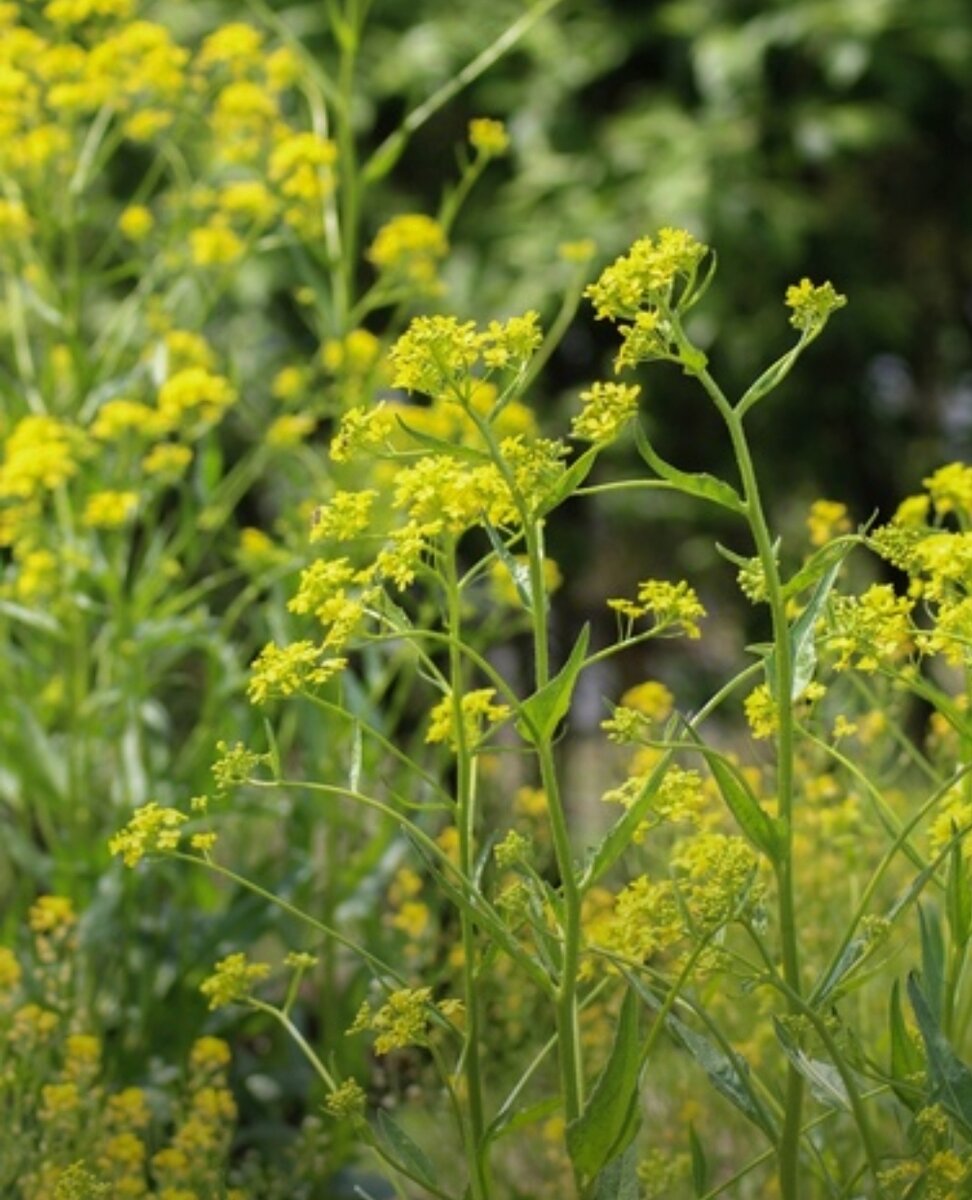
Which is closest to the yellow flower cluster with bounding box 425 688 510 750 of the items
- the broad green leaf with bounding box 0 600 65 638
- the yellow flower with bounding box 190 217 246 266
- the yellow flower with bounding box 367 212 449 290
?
the broad green leaf with bounding box 0 600 65 638

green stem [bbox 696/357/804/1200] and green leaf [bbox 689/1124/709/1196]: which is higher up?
green stem [bbox 696/357/804/1200]

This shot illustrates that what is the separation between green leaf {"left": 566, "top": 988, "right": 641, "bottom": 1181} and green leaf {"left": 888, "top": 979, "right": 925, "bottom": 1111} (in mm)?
179

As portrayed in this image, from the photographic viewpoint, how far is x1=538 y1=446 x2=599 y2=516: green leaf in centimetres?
149

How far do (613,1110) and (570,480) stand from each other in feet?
1.33

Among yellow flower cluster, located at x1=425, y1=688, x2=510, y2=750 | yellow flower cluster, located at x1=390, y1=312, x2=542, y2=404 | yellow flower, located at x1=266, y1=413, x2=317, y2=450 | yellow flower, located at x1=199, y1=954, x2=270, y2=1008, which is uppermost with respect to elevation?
yellow flower, located at x1=266, y1=413, x2=317, y2=450

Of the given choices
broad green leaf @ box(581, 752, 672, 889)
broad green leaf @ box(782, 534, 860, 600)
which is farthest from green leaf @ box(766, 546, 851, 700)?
broad green leaf @ box(581, 752, 672, 889)

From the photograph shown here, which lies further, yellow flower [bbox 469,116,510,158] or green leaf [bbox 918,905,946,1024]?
yellow flower [bbox 469,116,510,158]

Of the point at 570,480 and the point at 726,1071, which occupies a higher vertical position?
the point at 570,480

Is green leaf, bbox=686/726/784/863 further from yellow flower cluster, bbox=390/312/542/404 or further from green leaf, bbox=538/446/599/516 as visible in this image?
yellow flower cluster, bbox=390/312/542/404

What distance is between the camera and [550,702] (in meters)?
1.50

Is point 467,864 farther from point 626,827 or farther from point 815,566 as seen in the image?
point 815,566

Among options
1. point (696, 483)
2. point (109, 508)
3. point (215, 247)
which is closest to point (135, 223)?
point (215, 247)

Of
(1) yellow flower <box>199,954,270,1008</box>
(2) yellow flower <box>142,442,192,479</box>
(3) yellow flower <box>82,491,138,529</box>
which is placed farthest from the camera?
(2) yellow flower <box>142,442,192,479</box>

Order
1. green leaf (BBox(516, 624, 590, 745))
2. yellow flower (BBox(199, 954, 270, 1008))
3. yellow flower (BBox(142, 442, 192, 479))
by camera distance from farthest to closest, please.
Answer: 1. yellow flower (BBox(142, 442, 192, 479))
2. yellow flower (BBox(199, 954, 270, 1008))
3. green leaf (BBox(516, 624, 590, 745))
